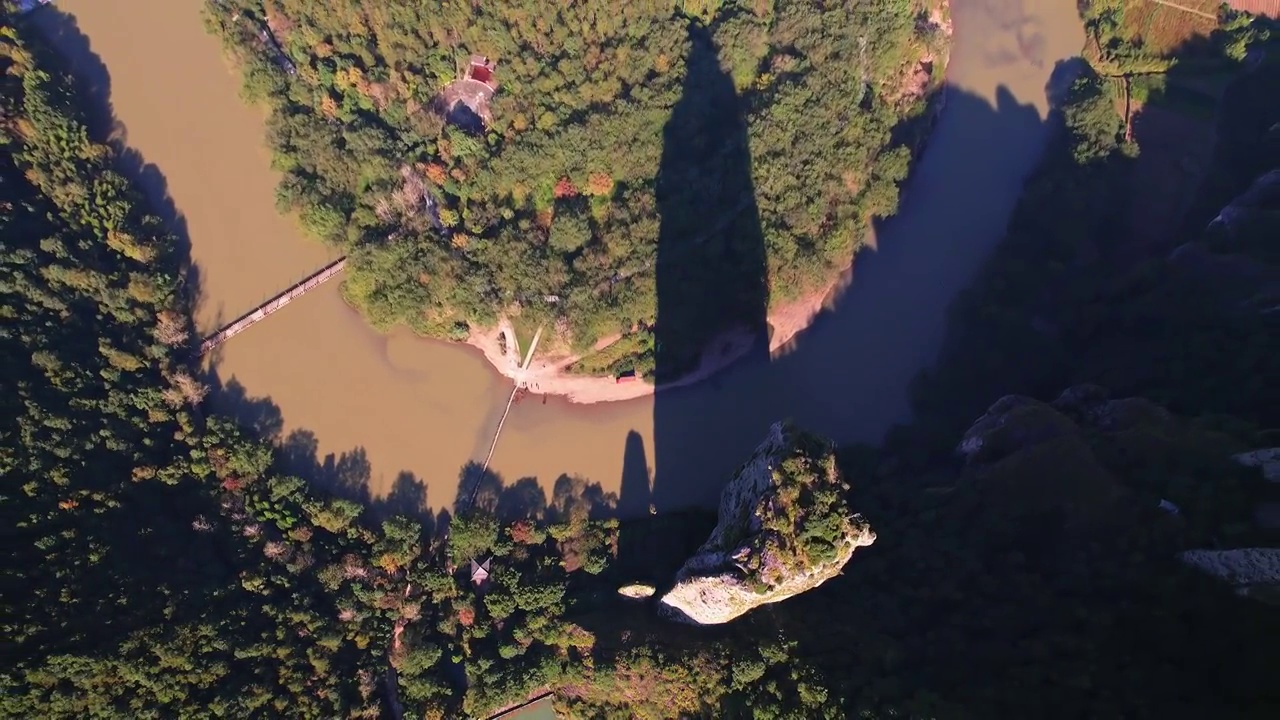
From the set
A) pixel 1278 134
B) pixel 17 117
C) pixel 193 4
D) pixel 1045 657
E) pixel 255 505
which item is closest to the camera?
pixel 1045 657

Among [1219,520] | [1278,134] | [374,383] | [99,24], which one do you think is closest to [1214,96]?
[1278,134]

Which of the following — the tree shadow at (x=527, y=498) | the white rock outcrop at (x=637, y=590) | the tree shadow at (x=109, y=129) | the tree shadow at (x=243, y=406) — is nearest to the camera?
the white rock outcrop at (x=637, y=590)

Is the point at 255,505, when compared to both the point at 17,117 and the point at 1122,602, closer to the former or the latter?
the point at 17,117

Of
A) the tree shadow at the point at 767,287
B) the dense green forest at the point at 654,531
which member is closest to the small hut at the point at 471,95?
the tree shadow at the point at 767,287

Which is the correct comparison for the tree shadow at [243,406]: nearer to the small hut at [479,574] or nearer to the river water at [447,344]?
the river water at [447,344]

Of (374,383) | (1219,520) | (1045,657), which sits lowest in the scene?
(1045,657)

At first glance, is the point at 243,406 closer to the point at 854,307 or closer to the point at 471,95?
the point at 471,95
